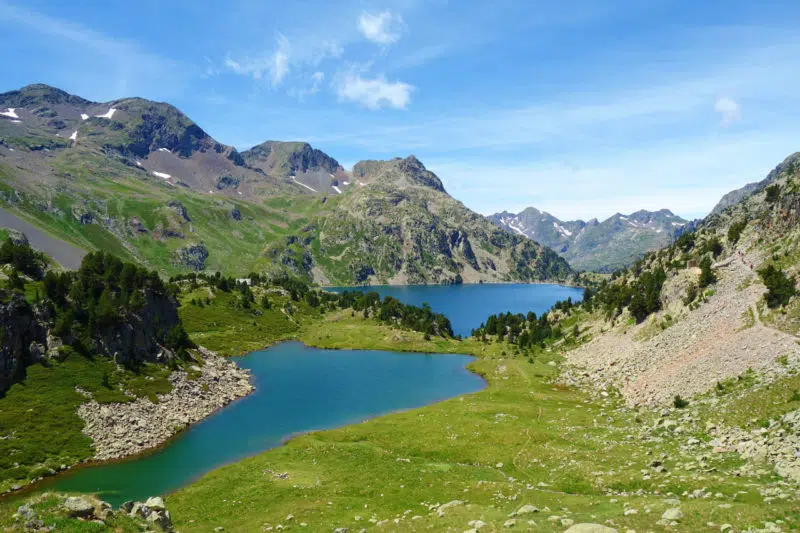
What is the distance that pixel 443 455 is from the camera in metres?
59.8

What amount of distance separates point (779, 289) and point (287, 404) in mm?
92207

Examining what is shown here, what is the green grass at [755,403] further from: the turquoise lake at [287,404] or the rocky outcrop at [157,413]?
the rocky outcrop at [157,413]

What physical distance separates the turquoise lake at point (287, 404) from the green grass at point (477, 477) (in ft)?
24.0

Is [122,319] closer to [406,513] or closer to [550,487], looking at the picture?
[406,513]

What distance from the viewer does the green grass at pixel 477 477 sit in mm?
31812

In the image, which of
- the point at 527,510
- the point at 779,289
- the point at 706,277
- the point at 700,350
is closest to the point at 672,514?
the point at 527,510

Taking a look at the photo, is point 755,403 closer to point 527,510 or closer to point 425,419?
point 527,510

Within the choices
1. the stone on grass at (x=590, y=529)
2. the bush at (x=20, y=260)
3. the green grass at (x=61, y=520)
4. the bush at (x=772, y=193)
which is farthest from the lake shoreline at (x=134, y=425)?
the bush at (x=772, y=193)

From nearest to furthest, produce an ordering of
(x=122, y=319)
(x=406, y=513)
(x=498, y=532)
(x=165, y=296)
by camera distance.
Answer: (x=498, y=532)
(x=406, y=513)
(x=122, y=319)
(x=165, y=296)

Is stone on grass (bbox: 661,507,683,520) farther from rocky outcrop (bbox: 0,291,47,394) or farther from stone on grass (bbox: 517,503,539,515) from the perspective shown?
rocky outcrop (bbox: 0,291,47,394)

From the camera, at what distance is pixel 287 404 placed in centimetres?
9825

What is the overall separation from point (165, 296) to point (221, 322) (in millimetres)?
54080

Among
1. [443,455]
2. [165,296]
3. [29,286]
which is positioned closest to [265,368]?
[165,296]

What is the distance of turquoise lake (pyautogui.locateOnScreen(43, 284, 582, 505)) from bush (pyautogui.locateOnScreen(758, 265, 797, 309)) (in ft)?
204
